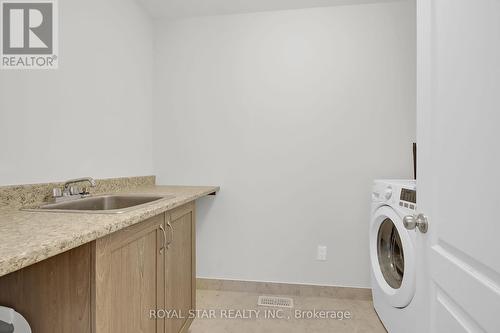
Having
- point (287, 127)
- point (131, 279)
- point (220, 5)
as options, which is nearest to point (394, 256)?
point (287, 127)

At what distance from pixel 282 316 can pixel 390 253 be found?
2.94 ft

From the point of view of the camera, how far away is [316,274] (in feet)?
7.38

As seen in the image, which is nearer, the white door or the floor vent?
the white door

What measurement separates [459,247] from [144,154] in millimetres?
2216

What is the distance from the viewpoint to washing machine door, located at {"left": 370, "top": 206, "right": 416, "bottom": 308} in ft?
4.58

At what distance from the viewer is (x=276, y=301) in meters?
2.14

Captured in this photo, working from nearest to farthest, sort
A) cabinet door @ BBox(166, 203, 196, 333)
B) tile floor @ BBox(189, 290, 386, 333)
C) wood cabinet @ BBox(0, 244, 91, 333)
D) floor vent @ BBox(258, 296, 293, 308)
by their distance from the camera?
wood cabinet @ BBox(0, 244, 91, 333), cabinet door @ BBox(166, 203, 196, 333), tile floor @ BBox(189, 290, 386, 333), floor vent @ BBox(258, 296, 293, 308)

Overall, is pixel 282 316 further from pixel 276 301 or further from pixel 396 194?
pixel 396 194

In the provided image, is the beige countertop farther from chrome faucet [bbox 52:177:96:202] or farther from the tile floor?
the tile floor

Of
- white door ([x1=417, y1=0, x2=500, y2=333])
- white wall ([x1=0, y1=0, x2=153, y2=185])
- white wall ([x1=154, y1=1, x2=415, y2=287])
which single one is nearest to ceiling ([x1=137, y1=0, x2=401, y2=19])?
white wall ([x1=154, y1=1, x2=415, y2=287])

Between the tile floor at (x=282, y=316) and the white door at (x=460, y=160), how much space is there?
1070 mm

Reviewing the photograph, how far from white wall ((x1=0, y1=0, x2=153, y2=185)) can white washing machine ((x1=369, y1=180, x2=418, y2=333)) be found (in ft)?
6.20

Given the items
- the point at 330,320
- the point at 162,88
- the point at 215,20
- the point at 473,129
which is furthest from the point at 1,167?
the point at 330,320

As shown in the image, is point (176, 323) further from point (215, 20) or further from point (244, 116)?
point (215, 20)
